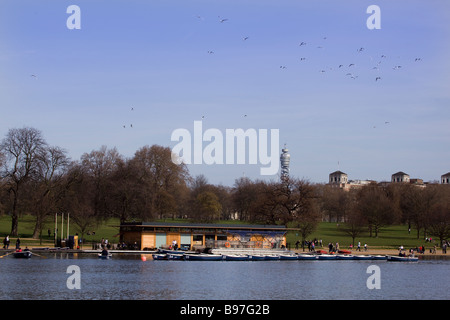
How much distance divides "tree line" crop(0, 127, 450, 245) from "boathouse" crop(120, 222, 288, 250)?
37.0 ft

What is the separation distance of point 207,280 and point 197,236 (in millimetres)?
33820

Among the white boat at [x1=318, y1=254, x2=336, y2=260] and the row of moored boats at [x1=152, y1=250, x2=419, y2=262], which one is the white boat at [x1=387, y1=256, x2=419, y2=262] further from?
the white boat at [x1=318, y1=254, x2=336, y2=260]

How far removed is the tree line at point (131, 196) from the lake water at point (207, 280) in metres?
21.7

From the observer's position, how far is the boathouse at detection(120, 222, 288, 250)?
9025 centimetres

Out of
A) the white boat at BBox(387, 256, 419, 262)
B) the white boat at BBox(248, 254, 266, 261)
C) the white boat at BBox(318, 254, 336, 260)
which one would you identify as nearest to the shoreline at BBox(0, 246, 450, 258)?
the white boat at BBox(318, 254, 336, 260)

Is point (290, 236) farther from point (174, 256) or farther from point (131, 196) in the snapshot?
point (174, 256)

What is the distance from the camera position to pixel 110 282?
56062mm

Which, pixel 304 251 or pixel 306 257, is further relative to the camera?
pixel 304 251

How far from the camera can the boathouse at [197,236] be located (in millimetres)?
90250

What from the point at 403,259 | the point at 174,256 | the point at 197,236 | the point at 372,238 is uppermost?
the point at 197,236

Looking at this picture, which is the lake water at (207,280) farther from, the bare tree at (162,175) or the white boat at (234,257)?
A: the bare tree at (162,175)

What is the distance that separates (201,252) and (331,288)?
33.6m

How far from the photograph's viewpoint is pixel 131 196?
10725cm

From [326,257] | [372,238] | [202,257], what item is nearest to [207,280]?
[202,257]
